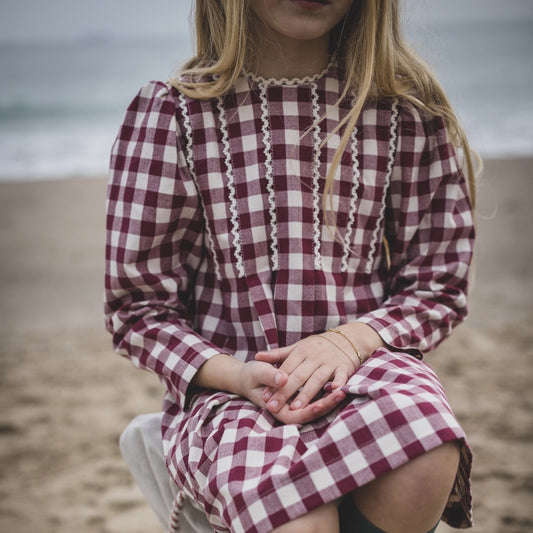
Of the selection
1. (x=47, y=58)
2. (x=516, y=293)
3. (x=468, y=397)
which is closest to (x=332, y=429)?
(x=468, y=397)

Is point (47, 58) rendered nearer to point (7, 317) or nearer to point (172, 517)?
point (7, 317)

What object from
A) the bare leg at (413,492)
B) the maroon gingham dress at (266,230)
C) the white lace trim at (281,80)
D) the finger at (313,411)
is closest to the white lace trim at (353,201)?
the maroon gingham dress at (266,230)

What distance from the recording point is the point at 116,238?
135 centimetres

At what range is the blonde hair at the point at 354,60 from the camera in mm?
1333

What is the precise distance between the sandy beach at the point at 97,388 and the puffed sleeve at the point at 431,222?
547 mm

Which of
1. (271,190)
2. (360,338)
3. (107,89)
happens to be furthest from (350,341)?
(107,89)

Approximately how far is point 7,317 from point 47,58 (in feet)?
85.0

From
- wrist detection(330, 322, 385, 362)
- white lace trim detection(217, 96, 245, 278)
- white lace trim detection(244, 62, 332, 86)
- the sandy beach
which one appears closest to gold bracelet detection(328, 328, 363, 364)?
wrist detection(330, 322, 385, 362)

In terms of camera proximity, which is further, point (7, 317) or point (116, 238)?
point (7, 317)

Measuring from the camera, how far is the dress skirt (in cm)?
95

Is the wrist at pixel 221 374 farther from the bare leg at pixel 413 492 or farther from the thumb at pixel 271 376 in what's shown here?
the bare leg at pixel 413 492

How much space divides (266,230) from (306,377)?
351 millimetres

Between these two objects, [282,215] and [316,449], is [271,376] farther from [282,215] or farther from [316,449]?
[282,215]

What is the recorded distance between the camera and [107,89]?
2053cm
